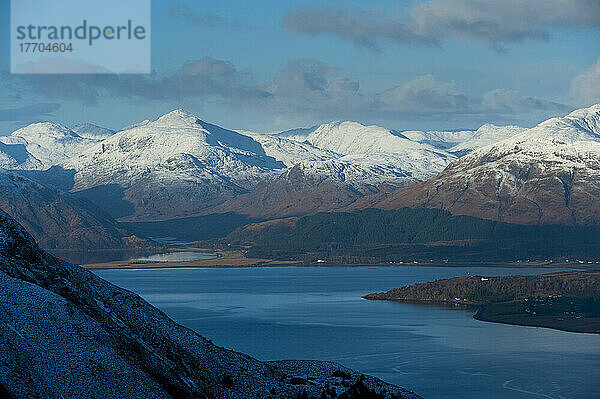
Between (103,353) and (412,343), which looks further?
(412,343)

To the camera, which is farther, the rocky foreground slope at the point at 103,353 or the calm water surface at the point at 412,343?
the calm water surface at the point at 412,343

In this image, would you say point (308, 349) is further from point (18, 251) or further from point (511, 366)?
point (18, 251)

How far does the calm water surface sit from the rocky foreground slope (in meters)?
45.4

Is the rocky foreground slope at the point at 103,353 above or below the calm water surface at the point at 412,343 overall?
above

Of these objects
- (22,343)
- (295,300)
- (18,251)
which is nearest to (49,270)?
(18,251)

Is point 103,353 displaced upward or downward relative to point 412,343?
upward

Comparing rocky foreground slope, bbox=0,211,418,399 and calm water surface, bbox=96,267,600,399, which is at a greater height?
rocky foreground slope, bbox=0,211,418,399

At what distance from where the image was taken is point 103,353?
110 ft

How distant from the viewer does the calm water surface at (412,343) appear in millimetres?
96250

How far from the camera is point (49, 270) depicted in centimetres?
4084

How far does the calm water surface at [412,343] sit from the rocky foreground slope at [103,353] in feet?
149

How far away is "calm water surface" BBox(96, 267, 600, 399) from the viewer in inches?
3789

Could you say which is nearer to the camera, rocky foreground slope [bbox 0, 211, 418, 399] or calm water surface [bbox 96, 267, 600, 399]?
rocky foreground slope [bbox 0, 211, 418, 399]

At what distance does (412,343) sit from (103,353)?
9573cm
